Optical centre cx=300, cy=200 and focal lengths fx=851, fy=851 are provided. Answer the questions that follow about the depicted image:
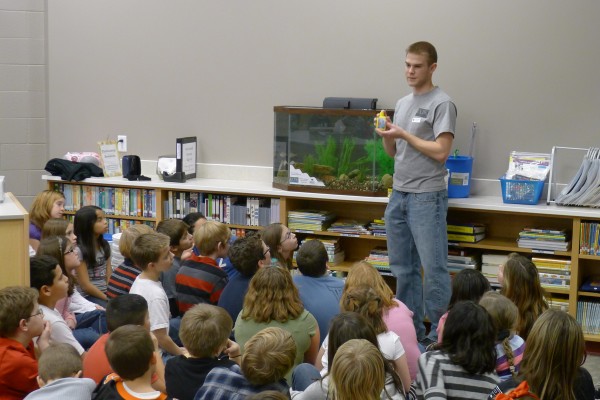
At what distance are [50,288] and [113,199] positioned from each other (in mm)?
2856

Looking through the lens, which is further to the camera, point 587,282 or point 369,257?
point 369,257

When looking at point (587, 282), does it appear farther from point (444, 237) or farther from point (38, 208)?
point (38, 208)

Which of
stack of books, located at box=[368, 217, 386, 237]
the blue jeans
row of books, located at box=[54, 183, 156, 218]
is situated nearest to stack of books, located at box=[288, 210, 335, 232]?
stack of books, located at box=[368, 217, 386, 237]

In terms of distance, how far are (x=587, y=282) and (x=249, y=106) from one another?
2780 millimetres

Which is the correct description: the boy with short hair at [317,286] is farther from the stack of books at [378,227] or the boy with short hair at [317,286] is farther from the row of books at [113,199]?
the row of books at [113,199]

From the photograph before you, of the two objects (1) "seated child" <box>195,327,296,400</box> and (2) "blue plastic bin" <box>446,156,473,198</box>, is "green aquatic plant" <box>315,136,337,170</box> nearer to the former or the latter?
(2) "blue plastic bin" <box>446,156,473,198</box>

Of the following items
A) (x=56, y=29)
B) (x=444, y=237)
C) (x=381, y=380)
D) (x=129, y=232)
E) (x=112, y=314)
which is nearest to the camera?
(x=381, y=380)

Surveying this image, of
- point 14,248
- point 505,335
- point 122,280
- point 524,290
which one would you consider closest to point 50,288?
point 14,248

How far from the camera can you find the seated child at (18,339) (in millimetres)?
3137

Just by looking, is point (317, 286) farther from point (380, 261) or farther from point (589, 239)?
point (589, 239)

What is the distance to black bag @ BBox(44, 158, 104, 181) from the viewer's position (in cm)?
653

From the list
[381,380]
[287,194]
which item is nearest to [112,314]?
[381,380]

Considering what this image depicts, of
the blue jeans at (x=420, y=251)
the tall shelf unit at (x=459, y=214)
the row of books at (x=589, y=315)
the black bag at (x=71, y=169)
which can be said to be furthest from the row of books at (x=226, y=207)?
the row of books at (x=589, y=315)

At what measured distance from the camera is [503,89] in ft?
19.0
